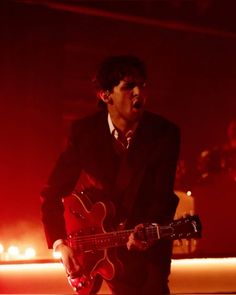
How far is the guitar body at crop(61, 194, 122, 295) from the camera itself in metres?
3.30

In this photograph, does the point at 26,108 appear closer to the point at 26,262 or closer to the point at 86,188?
the point at 26,262

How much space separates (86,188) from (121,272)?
1.70 feet

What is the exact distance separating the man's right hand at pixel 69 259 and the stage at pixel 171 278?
0.89 meters

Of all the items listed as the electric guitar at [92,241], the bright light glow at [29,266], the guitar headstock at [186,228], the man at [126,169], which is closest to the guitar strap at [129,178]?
the man at [126,169]

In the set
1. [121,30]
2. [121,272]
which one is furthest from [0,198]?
[121,272]

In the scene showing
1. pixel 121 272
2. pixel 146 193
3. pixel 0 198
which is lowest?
pixel 121 272

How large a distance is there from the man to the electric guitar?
A: 0.04m

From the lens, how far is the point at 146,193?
333 centimetres

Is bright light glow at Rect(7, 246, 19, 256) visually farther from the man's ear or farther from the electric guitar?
the man's ear

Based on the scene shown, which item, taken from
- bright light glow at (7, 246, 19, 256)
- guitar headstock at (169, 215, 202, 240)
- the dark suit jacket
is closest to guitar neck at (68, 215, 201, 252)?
guitar headstock at (169, 215, 202, 240)

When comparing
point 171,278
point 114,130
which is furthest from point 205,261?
point 114,130

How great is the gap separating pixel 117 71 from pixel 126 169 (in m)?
0.55

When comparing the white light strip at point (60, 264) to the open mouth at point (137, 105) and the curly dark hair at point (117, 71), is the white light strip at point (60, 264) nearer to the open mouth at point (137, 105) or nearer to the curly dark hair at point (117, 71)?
the open mouth at point (137, 105)

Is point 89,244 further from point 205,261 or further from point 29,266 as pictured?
point 205,261
